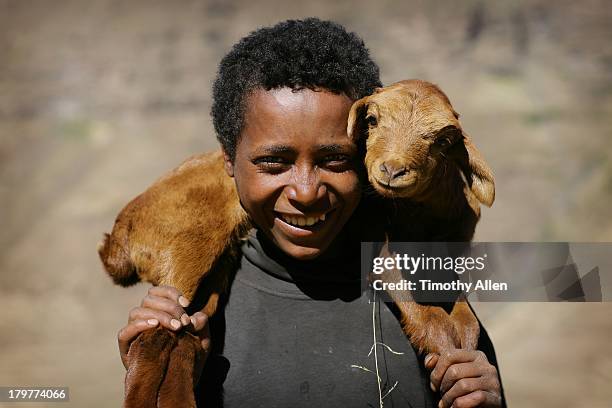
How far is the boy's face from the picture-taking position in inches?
84.5

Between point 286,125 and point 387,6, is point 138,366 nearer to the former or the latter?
point 286,125

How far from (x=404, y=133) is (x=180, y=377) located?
36.8 inches

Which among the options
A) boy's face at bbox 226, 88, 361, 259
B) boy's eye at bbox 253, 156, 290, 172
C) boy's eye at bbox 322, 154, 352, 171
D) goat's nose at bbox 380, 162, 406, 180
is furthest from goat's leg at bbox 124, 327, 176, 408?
goat's nose at bbox 380, 162, 406, 180

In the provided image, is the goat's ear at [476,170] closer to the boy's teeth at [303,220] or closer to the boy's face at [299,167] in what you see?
the boy's face at [299,167]

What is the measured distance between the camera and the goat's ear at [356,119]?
2.17 m

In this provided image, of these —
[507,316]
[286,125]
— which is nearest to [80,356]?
[507,316]

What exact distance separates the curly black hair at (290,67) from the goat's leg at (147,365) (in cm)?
60

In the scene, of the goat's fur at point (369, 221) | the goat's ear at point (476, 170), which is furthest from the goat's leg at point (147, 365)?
the goat's ear at point (476, 170)

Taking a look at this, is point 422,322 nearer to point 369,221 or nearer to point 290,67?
point 369,221

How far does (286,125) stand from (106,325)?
4.23 meters

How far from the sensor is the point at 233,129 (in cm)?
234

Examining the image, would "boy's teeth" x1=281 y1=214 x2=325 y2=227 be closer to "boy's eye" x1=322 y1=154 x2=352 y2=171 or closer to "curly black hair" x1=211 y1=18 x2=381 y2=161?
"boy's eye" x1=322 y1=154 x2=352 y2=171

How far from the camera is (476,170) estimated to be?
2.36 meters

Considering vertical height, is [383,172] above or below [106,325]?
below
